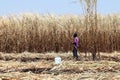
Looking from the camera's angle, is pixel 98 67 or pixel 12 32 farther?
pixel 12 32

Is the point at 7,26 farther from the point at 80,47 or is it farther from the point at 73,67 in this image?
the point at 73,67

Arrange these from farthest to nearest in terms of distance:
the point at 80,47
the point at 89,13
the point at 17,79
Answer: the point at 80,47
the point at 89,13
the point at 17,79

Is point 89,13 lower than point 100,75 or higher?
higher

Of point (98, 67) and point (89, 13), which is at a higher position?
point (89, 13)

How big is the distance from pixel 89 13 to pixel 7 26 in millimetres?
7300

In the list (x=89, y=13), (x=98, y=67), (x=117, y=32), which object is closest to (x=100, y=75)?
(x=98, y=67)

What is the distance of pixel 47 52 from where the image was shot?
67.0ft

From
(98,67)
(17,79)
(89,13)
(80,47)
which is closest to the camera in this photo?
(17,79)

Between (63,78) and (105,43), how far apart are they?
1279cm

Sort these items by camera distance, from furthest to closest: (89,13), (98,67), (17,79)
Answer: (89,13) < (98,67) < (17,79)

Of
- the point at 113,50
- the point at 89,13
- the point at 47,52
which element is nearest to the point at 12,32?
the point at 47,52

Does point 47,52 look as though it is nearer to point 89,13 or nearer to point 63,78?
point 89,13

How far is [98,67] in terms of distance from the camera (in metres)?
10.3

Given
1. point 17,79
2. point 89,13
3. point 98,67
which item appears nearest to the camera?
point 17,79
